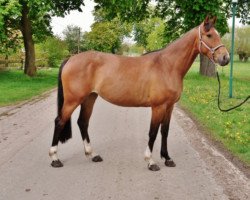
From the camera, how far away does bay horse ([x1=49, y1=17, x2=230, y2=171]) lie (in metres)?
6.47

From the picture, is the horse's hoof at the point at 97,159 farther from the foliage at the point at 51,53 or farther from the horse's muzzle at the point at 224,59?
the foliage at the point at 51,53

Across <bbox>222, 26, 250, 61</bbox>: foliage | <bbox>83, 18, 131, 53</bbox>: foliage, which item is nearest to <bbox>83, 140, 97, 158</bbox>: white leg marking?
<bbox>83, 18, 131, 53</bbox>: foliage

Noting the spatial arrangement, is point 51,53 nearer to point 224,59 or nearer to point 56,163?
point 56,163

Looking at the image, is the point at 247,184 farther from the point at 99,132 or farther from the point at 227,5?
the point at 227,5

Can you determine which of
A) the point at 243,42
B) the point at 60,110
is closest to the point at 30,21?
the point at 60,110

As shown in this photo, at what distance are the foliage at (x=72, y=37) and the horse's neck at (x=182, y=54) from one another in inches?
2639

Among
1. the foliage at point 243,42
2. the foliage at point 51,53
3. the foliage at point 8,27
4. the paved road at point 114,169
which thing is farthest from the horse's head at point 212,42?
the foliage at point 243,42

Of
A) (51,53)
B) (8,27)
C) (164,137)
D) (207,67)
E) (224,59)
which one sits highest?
(8,27)

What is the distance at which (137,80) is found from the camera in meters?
6.63

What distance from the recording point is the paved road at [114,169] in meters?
5.35

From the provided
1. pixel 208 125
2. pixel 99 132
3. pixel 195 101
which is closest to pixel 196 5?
pixel 195 101

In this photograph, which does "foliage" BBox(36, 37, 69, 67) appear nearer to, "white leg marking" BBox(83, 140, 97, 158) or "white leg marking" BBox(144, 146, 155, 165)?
"white leg marking" BBox(83, 140, 97, 158)

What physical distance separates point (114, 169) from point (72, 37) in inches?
2932

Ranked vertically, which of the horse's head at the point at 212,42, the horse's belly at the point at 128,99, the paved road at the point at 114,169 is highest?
the horse's head at the point at 212,42
